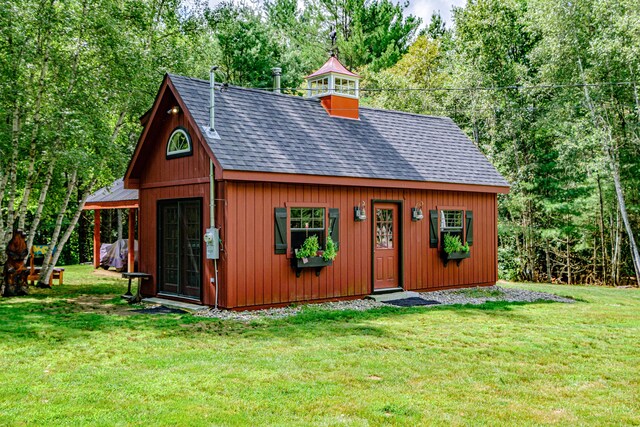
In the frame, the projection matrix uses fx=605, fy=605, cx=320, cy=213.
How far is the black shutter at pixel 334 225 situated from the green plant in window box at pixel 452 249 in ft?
9.13

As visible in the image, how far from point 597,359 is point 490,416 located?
2.61 metres

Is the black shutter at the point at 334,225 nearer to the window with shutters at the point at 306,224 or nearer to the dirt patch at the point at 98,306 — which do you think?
the window with shutters at the point at 306,224

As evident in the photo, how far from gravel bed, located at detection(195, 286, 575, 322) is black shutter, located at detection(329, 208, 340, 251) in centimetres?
113

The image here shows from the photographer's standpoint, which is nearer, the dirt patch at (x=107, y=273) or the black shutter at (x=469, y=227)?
the black shutter at (x=469, y=227)

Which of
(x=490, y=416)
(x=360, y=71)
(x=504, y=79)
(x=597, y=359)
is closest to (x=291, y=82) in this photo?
(x=360, y=71)

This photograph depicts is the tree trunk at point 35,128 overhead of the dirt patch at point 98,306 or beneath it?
overhead

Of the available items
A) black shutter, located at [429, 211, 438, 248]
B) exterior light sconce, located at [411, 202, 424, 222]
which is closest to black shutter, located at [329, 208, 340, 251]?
exterior light sconce, located at [411, 202, 424, 222]

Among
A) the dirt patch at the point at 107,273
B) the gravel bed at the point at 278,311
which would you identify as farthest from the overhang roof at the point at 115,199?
the gravel bed at the point at 278,311

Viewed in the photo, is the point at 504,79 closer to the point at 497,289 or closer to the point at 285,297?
the point at 497,289

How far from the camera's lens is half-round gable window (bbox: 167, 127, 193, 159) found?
10531 millimetres

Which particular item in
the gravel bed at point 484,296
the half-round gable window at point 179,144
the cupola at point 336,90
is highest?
the cupola at point 336,90

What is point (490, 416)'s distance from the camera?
4398 millimetres

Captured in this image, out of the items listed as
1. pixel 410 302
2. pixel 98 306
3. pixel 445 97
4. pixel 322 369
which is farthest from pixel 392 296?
pixel 445 97

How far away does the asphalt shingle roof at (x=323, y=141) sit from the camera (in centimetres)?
1016
